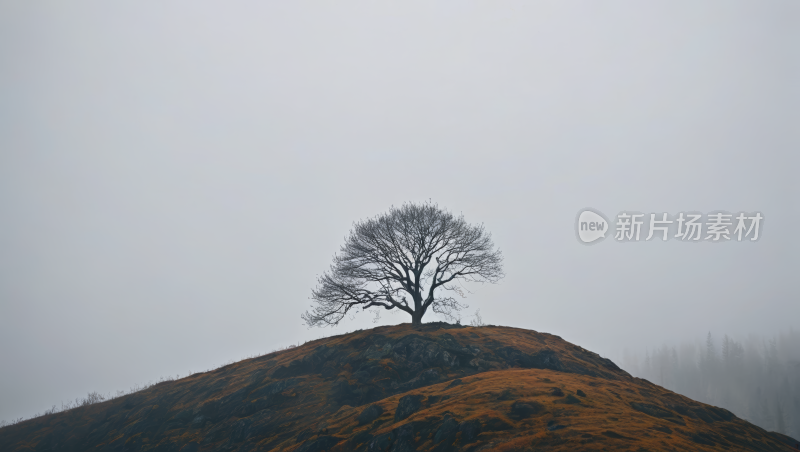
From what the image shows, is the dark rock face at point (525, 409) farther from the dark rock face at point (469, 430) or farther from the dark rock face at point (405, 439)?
the dark rock face at point (405, 439)

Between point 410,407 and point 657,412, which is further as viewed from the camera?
point 410,407

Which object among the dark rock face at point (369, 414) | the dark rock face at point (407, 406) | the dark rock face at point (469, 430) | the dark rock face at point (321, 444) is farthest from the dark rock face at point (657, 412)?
the dark rock face at point (321, 444)

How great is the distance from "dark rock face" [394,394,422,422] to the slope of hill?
0.08 meters

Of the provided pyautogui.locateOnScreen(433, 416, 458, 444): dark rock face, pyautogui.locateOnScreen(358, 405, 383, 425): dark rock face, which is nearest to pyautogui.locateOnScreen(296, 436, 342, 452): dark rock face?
pyautogui.locateOnScreen(358, 405, 383, 425): dark rock face

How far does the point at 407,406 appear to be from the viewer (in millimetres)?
27359

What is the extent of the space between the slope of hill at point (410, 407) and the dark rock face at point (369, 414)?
0.10 metres

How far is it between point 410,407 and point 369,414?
2.75 meters

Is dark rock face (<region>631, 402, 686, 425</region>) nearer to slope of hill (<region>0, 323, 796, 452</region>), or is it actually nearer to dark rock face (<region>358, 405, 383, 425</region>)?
slope of hill (<region>0, 323, 796, 452</region>)

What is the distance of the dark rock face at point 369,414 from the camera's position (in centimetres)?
2770

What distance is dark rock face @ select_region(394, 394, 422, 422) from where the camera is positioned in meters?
26.8

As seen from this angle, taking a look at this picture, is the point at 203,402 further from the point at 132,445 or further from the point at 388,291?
the point at 388,291

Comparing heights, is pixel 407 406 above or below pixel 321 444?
above

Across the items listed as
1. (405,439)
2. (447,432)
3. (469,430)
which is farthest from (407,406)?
(469,430)

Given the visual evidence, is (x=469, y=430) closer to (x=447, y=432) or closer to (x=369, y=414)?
(x=447, y=432)
